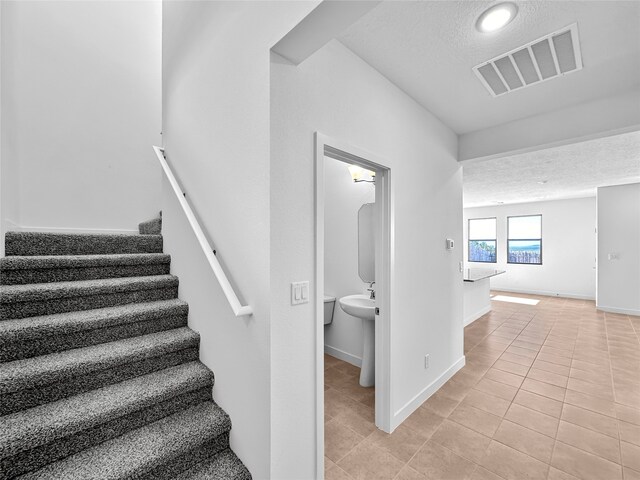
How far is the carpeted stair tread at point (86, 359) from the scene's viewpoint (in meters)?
1.36

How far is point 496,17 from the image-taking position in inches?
61.3

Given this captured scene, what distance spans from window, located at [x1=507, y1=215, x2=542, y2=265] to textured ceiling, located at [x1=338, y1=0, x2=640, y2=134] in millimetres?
6732

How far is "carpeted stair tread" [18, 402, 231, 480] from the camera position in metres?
1.23

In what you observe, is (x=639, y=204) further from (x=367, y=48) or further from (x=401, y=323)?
(x=367, y=48)

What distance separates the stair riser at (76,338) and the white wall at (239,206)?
22cm

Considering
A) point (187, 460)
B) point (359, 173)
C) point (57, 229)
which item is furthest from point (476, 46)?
point (57, 229)

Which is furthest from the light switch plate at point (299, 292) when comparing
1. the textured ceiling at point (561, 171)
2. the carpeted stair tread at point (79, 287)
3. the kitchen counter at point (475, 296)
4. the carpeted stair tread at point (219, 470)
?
the kitchen counter at point (475, 296)

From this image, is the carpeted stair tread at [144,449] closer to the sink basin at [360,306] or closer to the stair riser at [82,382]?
the stair riser at [82,382]

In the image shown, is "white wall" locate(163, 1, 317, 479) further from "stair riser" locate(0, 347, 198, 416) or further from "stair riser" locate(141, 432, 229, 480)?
"stair riser" locate(0, 347, 198, 416)

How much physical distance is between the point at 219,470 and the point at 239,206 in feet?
4.62

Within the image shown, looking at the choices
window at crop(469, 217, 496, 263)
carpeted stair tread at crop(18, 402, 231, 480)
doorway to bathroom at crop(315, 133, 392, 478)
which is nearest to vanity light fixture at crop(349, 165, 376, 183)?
doorway to bathroom at crop(315, 133, 392, 478)

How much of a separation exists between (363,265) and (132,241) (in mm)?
2349

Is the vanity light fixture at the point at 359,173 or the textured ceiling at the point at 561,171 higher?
the textured ceiling at the point at 561,171

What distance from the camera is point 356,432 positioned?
2156mm
